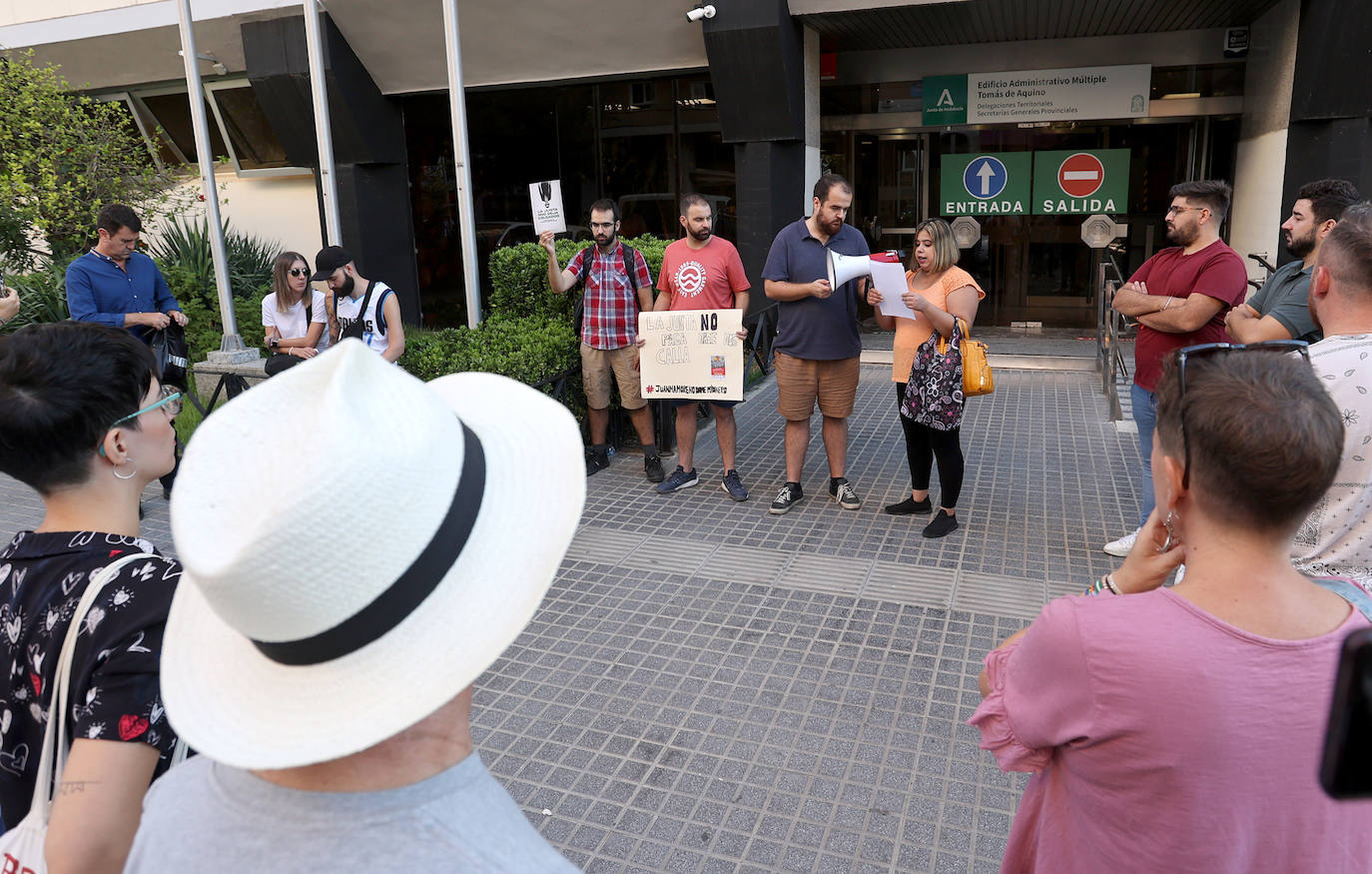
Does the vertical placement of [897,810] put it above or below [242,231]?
below

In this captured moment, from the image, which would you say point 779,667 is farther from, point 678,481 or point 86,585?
point 86,585

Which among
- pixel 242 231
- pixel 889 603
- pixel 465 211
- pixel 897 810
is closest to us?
pixel 897 810

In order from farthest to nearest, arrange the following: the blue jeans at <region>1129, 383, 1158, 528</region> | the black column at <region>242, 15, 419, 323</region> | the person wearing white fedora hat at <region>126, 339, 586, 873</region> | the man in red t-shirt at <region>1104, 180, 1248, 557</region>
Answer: the black column at <region>242, 15, 419, 323</region>, the blue jeans at <region>1129, 383, 1158, 528</region>, the man in red t-shirt at <region>1104, 180, 1248, 557</region>, the person wearing white fedora hat at <region>126, 339, 586, 873</region>

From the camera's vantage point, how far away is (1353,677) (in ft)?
2.05

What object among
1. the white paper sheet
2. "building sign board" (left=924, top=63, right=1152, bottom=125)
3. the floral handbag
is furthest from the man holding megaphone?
"building sign board" (left=924, top=63, right=1152, bottom=125)

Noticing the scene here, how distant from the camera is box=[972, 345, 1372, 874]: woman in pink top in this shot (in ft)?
4.53

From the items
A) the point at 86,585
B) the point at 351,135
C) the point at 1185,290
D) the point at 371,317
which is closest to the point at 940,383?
the point at 1185,290

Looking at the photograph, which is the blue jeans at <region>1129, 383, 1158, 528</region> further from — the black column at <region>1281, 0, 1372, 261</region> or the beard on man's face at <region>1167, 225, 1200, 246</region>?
the black column at <region>1281, 0, 1372, 261</region>

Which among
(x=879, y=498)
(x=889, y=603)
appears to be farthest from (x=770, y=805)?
(x=879, y=498)

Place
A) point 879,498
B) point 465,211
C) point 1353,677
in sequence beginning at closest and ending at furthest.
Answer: point 1353,677 → point 879,498 → point 465,211

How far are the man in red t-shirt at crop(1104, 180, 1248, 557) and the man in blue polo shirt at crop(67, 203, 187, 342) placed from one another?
6271 millimetres

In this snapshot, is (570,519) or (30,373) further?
(30,373)

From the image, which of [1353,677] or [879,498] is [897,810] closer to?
[1353,677]

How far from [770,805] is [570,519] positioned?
7.77ft
